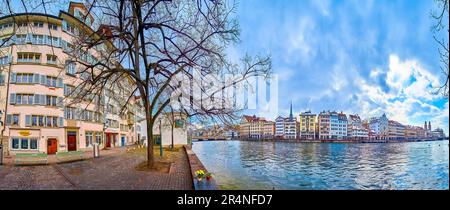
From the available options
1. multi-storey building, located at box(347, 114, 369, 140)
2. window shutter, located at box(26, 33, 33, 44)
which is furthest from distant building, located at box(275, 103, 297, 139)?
window shutter, located at box(26, 33, 33, 44)

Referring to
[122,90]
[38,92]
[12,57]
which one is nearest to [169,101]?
[122,90]

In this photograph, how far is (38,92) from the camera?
9.28 feet

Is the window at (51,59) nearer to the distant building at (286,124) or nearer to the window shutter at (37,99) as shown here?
the window shutter at (37,99)

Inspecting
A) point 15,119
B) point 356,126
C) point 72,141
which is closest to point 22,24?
point 15,119

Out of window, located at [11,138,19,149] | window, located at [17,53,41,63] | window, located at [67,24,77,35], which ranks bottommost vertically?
window, located at [11,138,19,149]

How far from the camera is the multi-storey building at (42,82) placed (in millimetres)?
2158

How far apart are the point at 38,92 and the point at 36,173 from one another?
1073mm

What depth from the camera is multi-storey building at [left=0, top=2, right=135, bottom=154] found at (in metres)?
2.16

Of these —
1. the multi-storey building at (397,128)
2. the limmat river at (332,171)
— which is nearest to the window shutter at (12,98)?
the limmat river at (332,171)

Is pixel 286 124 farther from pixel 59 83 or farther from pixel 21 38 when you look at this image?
pixel 21 38

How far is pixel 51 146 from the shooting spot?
2.88 metres

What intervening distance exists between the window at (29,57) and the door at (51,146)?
1063mm

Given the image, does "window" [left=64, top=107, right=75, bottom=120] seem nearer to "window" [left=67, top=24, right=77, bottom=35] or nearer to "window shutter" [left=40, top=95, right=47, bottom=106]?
"window shutter" [left=40, top=95, right=47, bottom=106]
